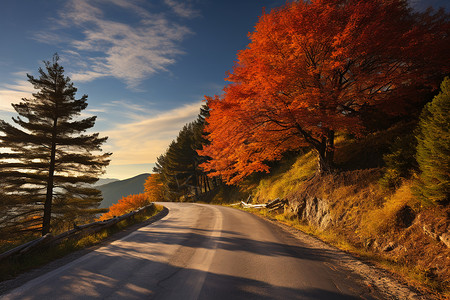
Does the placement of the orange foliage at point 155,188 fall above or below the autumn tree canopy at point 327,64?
below

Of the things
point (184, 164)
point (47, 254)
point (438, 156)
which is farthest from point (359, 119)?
point (184, 164)

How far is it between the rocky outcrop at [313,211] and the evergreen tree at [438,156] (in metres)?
4.39

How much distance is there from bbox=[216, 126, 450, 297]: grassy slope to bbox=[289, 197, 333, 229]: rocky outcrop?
22 centimetres

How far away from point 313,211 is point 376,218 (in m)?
4.06

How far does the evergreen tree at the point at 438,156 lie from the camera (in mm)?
5353

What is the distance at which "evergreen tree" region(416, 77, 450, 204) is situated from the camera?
17.6 feet

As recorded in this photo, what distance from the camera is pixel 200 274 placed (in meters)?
4.81

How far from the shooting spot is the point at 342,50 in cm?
815

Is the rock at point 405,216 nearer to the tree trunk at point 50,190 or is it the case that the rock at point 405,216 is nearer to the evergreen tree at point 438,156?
the evergreen tree at point 438,156

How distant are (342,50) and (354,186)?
5952 millimetres

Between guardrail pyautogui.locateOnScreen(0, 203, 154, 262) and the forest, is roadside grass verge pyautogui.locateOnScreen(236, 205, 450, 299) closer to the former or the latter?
the forest

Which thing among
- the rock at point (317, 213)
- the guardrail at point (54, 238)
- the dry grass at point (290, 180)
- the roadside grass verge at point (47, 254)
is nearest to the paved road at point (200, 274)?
the roadside grass verge at point (47, 254)

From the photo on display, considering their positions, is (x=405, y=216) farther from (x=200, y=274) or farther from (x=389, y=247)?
(x=200, y=274)

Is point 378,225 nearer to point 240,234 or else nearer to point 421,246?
point 421,246
